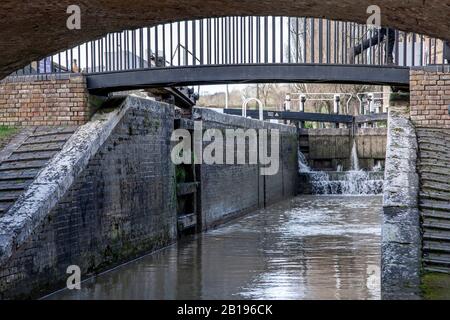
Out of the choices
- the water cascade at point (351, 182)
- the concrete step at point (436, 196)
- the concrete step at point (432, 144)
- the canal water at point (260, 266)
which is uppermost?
the concrete step at point (432, 144)

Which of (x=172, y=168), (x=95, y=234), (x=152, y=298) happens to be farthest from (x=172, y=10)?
(x=172, y=168)

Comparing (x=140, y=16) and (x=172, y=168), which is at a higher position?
(x=140, y=16)

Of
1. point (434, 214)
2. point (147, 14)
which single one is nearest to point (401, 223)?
point (434, 214)

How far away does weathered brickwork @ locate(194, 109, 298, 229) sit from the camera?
15297 millimetres

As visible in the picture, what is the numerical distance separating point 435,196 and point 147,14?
3946 millimetres

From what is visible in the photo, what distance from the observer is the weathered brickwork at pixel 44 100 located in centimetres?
1084

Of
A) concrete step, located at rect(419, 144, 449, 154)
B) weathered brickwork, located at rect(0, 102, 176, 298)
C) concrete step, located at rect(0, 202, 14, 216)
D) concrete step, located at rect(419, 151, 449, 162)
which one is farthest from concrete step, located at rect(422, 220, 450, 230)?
concrete step, located at rect(0, 202, 14, 216)

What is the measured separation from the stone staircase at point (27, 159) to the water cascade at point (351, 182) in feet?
50.9

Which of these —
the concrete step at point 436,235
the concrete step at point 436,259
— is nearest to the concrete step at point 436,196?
the concrete step at point 436,235

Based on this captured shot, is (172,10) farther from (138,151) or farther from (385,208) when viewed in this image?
(138,151)

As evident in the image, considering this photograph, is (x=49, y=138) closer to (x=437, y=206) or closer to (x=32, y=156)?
(x=32, y=156)

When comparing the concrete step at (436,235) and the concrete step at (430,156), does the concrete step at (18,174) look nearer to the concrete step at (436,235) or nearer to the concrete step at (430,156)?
the concrete step at (436,235)

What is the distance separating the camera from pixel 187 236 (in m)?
14.0
